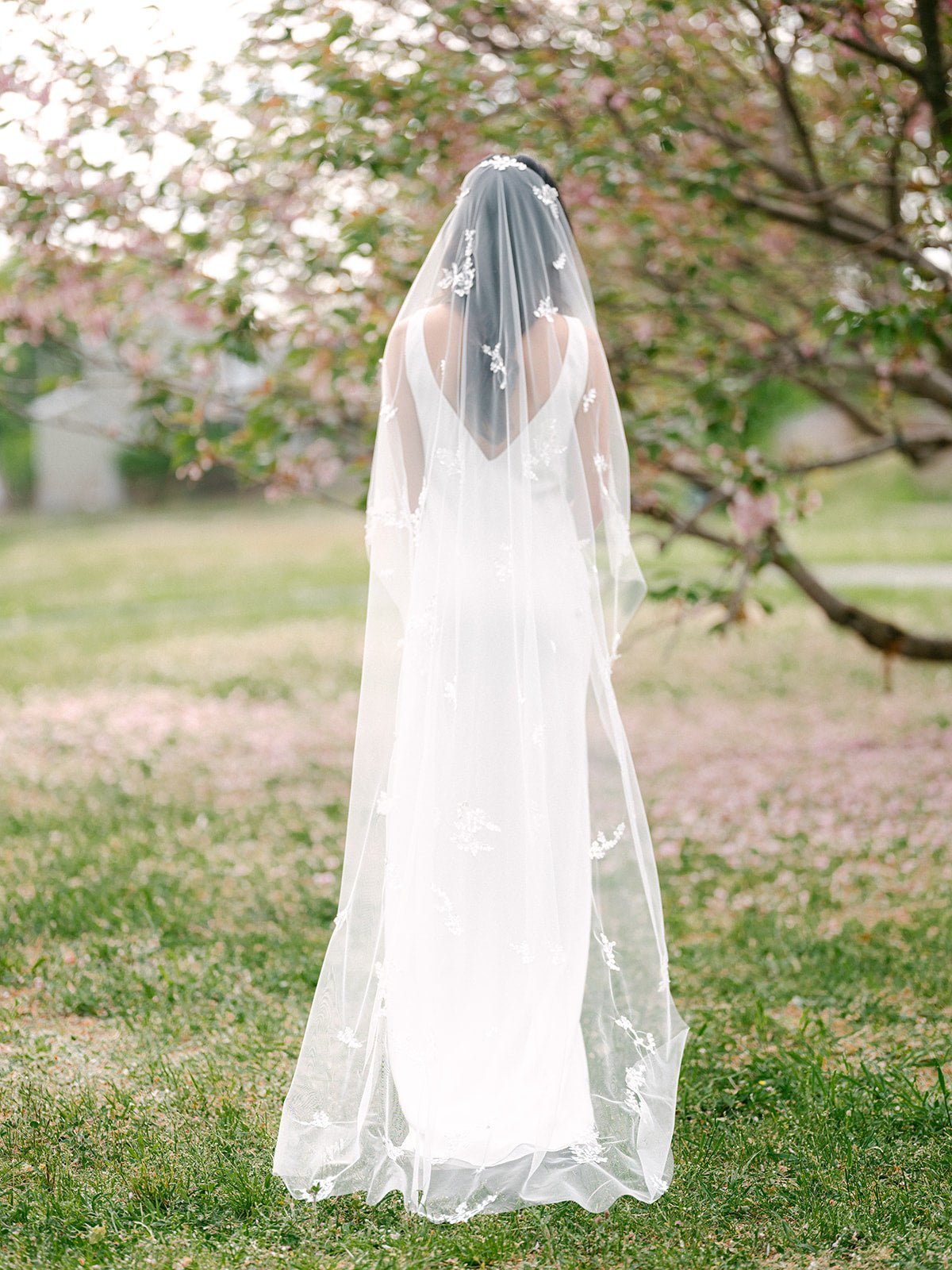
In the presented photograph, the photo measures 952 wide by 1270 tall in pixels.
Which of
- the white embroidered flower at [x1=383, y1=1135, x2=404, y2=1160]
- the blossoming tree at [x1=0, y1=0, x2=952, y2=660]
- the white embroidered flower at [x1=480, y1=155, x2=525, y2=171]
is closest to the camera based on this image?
the white embroidered flower at [x1=383, y1=1135, x2=404, y2=1160]

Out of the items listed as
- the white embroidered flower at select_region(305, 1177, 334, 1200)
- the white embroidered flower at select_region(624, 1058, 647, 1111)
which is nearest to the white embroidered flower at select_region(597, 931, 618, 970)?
the white embroidered flower at select_region(624, 1058, 647, 1111)

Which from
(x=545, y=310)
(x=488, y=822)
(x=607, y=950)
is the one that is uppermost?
(x=545, y=310)

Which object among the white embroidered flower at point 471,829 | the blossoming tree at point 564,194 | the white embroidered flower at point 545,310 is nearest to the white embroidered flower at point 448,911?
the white embroidered flower at point 471,829

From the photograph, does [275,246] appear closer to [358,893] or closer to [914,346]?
[914,346]

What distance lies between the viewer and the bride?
10.5 ft

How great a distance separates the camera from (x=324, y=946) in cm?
484

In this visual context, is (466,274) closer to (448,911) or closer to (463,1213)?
(448,911)

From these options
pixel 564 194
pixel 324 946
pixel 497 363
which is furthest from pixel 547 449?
pixel 564 194

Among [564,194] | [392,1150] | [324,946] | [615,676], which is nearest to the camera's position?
[392,1150]

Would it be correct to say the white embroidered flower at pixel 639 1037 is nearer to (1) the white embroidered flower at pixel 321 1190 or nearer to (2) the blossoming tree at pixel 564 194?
(1) the white embroidered flower at pixel 321 1190

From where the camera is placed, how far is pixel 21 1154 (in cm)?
333

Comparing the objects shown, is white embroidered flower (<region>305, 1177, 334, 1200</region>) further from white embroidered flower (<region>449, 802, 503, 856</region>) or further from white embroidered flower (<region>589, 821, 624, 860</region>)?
white embroidered flower (<region>589, 821, 624, 860</region>)

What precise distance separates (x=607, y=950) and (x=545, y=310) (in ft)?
5.11

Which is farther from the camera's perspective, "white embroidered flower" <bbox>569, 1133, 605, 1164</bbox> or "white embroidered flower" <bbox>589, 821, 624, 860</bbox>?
"white embroidered flower" <bbox>589, 821, 624, 860</bbox>
